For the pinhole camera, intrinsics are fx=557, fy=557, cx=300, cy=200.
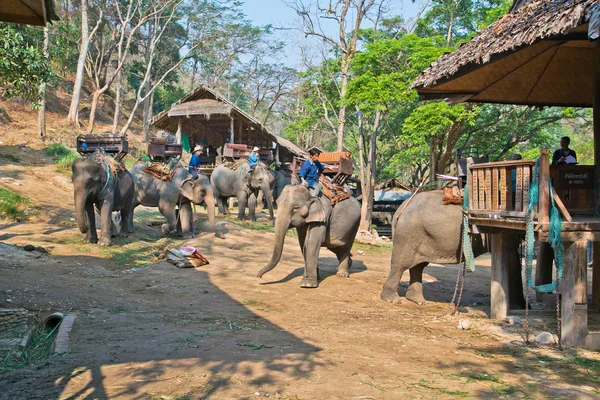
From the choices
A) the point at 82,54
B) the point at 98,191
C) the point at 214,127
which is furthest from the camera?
the point at 214,127

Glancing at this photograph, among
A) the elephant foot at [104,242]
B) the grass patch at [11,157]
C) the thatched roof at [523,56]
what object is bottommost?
the elephant foot at [104,242]

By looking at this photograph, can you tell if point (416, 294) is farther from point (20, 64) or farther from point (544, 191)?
point (20, 64)

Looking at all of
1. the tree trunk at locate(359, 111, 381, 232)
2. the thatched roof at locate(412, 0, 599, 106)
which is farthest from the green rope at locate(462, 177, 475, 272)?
the tree trunk at locate(359, 111, 381, 232)

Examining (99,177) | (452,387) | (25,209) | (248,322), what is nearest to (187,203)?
(99,177)

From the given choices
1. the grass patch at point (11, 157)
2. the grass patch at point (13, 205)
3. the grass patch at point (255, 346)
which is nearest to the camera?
the grass patch at point (255, 346)

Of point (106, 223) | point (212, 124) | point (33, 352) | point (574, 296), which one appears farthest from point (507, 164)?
point (212, 124)

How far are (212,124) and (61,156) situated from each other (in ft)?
28.2

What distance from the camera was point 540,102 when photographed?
1047 centimetres

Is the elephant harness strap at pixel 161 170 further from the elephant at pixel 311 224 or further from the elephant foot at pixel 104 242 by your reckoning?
the elephant at pixel 311 224

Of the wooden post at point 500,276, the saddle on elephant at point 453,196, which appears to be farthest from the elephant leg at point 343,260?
the wooden post at point 500,276

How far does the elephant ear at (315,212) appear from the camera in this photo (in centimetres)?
1025

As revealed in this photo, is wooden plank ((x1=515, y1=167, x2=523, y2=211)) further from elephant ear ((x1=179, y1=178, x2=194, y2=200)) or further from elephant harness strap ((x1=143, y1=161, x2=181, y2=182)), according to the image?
elephant harness strap ((x1=143, y1=161, x2=181, y2=182))

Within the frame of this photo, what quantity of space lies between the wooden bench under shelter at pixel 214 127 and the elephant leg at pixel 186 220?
8.17 meters

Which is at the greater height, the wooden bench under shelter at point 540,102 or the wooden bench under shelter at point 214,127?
the wooden bench under shelter at point 214,127
